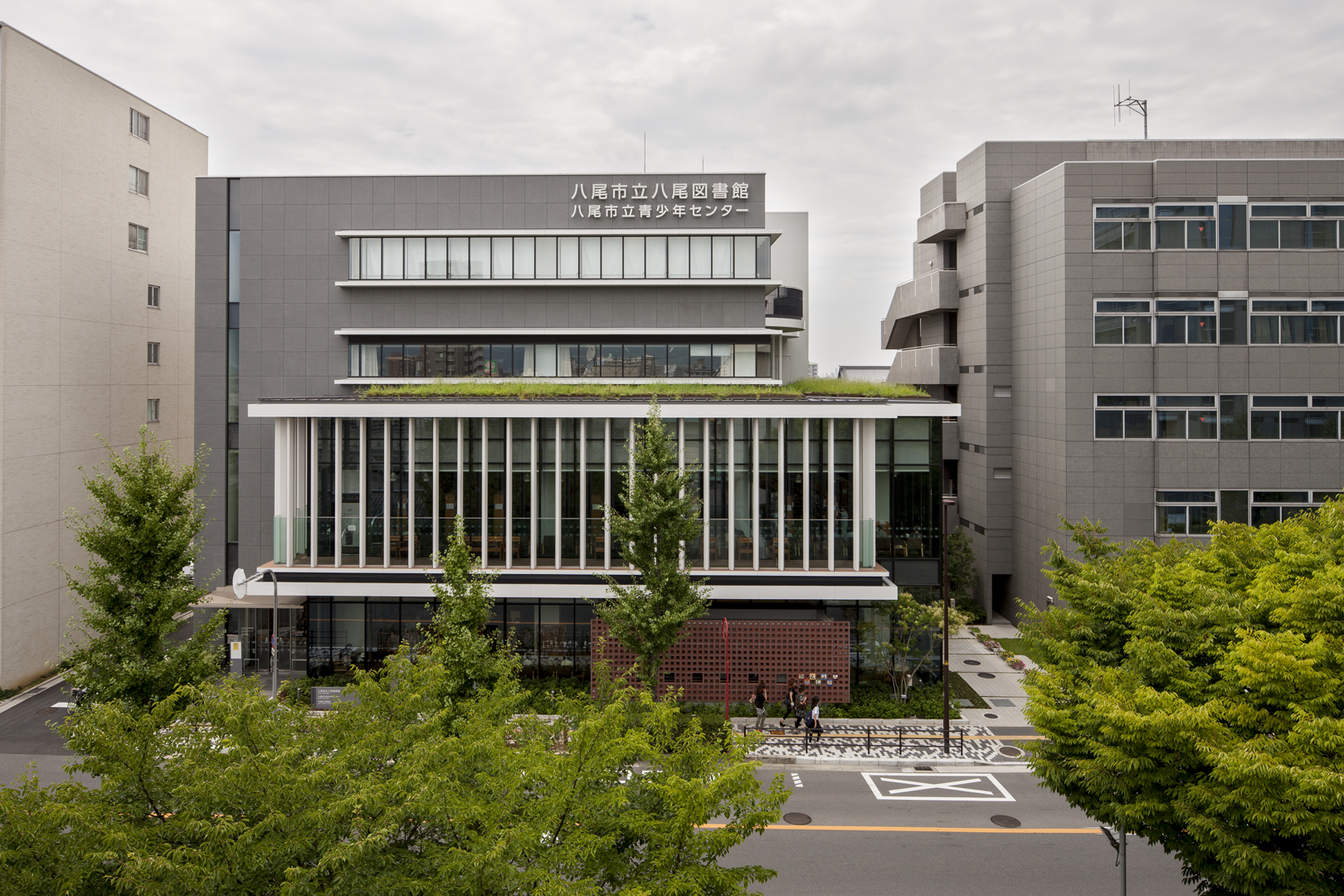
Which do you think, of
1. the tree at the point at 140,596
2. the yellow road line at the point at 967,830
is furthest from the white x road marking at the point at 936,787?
the tree at the point at 140,596

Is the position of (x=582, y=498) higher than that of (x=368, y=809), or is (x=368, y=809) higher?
(x=582, y=498)

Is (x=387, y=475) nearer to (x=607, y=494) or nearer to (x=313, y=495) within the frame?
(x=313, y=495)

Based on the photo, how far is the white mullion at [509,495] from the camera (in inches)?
1073

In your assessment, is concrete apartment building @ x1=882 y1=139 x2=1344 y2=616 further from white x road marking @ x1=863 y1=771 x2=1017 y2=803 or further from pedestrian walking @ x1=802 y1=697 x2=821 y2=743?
pedestrian walking @ x1=802 y1=697 x2=821 y2=743

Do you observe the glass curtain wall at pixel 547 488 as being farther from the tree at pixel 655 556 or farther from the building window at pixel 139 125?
the building window at pixel 139 125

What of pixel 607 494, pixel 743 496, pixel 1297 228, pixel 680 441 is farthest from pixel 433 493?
pixel 1297 228

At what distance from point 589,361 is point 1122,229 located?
23945 millimetres

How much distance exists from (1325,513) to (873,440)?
1374 centimetres

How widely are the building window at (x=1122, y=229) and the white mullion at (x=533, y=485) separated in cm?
2514

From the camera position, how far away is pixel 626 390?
2909 centimetres

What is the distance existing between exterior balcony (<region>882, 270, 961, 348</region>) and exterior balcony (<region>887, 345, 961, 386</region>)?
223cm

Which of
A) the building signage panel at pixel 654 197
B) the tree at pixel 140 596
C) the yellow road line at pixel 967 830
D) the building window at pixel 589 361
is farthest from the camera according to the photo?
the building window at pixel 589 361

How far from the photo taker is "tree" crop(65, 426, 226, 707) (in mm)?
17266

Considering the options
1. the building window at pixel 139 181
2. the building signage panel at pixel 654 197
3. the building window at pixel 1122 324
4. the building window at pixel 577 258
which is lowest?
the building window at pixel 1122 324
